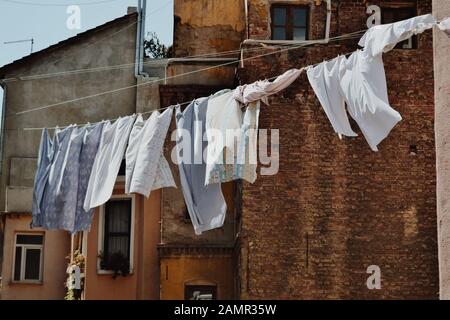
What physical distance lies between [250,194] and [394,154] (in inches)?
117

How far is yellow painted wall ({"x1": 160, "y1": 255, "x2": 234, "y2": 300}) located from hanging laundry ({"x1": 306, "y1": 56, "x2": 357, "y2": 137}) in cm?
800

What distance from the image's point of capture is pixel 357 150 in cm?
2134

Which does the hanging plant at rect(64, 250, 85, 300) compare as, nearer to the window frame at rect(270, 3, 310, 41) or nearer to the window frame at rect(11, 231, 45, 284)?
the window frame at rect(11, 231, 45, 284)

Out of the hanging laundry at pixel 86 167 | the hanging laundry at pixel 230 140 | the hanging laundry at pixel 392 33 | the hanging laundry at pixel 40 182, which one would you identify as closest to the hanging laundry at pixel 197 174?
the hanging laundry at pixel 230 140

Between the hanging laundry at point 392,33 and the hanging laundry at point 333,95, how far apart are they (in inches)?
32.9

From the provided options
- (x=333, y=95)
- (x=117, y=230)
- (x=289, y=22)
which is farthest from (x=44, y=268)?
(x=333, y=95)

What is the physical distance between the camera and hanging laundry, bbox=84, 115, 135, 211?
17.7 m

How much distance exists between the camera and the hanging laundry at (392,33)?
13414mm

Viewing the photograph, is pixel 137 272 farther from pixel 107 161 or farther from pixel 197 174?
pixel 197 174

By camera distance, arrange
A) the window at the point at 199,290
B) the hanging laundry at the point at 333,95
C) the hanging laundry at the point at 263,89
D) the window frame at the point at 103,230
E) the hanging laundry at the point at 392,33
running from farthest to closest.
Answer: the window frame at the point at 103,230 < the window at the point at 199,290 < the hanging laundry at the point at 263,89 < the hanging laundry at the point at 333,95 < the hanging laundry at the point at 392,33

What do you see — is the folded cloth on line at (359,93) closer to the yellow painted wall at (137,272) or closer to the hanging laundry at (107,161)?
the hanging laundry at (107,161)

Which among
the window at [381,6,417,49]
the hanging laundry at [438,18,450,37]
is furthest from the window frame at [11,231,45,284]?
the hanging laundry at [438,18,450,37]
